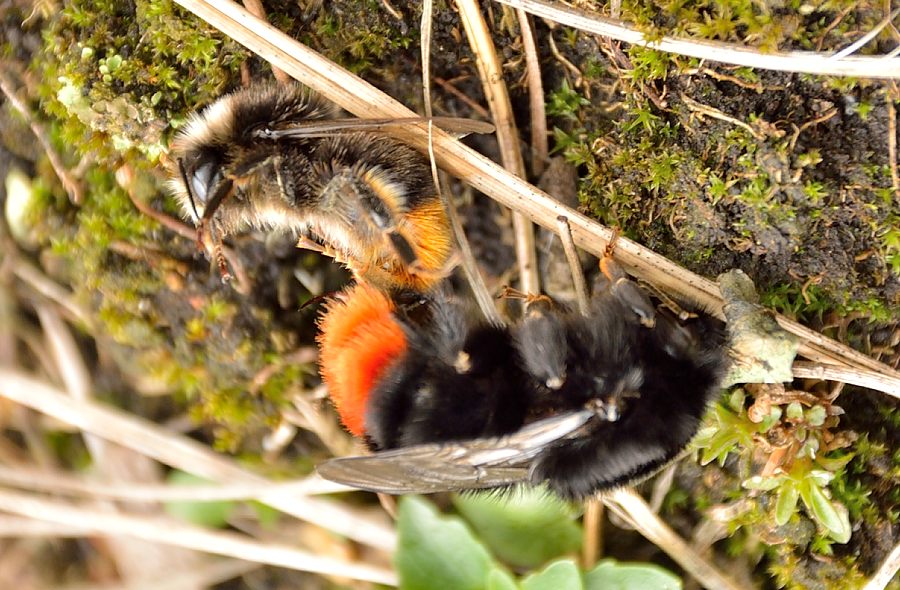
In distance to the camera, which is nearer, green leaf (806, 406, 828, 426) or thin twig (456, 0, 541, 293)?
green leaf (806, 406, 828, 426)

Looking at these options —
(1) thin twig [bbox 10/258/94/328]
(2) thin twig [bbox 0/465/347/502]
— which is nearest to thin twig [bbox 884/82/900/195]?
(2) thin twig [bbox 0/465/347/502]

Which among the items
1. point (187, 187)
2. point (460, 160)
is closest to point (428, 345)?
point (460, 160)

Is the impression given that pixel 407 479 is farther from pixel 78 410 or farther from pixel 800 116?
pixel 78 410

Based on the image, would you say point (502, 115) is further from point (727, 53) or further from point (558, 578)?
point (558, 578)

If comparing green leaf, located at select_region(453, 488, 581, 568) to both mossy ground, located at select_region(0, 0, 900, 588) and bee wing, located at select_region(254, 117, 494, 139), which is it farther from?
bee wing, located at select_region(254, 117, 494, 139)

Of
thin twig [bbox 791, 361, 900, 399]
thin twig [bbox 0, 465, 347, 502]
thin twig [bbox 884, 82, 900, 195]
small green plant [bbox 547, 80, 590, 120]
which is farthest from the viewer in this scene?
thin twig [bbox 0, 465, 347, 502]

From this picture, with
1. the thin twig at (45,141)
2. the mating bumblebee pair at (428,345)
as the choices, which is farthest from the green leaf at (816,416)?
the thin twig at (45,141)
